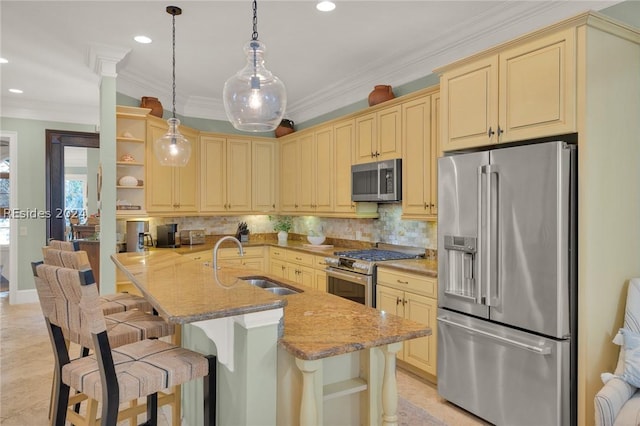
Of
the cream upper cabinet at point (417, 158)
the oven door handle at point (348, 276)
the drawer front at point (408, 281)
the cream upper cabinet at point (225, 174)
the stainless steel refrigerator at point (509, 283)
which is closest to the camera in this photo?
the stainless steel refrigerator at point (509, 283)

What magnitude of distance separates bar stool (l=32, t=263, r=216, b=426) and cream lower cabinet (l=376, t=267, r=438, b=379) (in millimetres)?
1976

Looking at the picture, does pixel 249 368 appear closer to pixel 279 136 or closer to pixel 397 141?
pixel 397 141

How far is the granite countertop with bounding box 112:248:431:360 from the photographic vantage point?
1.52 metres

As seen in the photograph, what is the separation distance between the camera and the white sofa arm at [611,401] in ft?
6.48

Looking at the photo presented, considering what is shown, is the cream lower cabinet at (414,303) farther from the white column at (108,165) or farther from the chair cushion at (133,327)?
the white column at (108,165)

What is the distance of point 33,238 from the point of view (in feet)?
20.4

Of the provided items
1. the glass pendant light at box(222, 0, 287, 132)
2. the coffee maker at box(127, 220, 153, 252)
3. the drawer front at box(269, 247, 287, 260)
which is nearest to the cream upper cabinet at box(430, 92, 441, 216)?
the glass pendant light at box(222, 0, 287, 132)

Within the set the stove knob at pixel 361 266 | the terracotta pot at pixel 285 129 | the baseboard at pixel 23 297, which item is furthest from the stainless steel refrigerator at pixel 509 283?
the baseboard at pixel 23 297

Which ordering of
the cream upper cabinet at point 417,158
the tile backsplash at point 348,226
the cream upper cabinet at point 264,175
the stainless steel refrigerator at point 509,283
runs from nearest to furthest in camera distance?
the stainless steel refrigerator at point 509,283, the cream upper cabinet at point 417,158, the tile backsplash at point 348,226, the cream upper cabinet at point 264,175

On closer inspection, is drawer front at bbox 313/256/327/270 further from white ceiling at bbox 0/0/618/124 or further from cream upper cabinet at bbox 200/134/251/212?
white ceiling at bbox 0/0/618/124

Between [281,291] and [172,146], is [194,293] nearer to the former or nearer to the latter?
[281,291]

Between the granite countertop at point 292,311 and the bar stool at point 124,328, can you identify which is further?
the bar stool at point 124,328

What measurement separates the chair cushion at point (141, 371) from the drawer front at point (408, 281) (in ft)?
6.63

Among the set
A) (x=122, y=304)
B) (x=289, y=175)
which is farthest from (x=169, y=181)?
(x=122, y=304)
